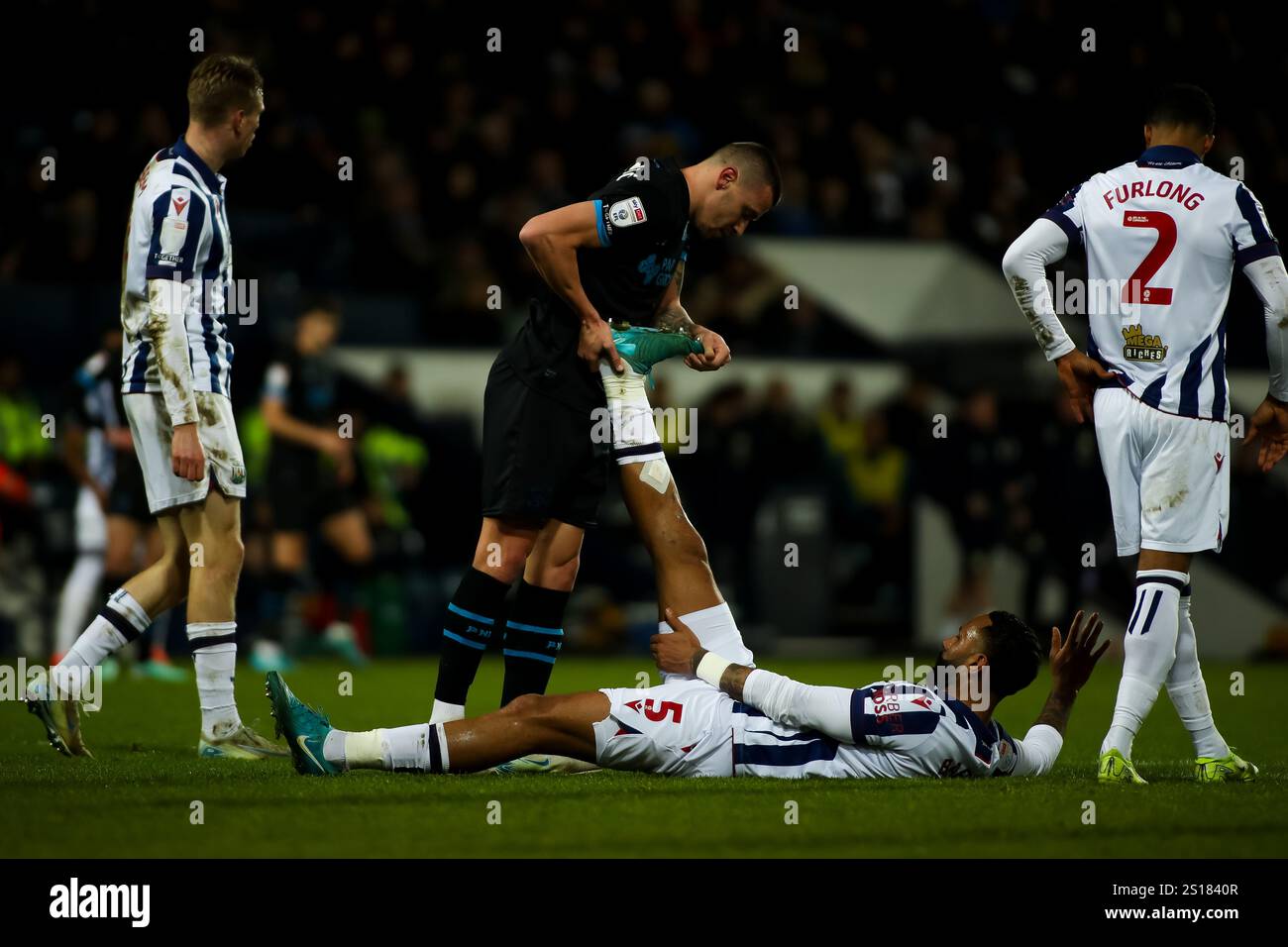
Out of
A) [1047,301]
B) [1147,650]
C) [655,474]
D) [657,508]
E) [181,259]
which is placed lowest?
[1147,650]

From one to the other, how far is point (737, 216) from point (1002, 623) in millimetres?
1677

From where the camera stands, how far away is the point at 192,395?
5.50m

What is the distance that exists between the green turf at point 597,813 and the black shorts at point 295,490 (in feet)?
17.1

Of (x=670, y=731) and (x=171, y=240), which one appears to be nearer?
(x=670, y=731)

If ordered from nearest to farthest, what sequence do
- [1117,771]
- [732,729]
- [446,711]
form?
1. [732,729]
2. [1117,771]
3. [446,711]

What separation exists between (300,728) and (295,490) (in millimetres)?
6667

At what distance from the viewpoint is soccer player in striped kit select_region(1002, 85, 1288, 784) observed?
A: 5102mm

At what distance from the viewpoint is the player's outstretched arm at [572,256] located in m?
5.28

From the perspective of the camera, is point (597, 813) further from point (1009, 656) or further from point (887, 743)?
point (1009, 656)

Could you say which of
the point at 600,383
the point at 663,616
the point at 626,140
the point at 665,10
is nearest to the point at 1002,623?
the point at 663,616

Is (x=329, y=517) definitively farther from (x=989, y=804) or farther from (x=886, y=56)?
(x=886, y=56)

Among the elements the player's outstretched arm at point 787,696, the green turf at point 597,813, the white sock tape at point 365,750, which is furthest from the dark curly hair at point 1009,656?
the white sock tape at point 365,750

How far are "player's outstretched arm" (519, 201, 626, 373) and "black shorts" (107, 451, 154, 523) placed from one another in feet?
18.6
